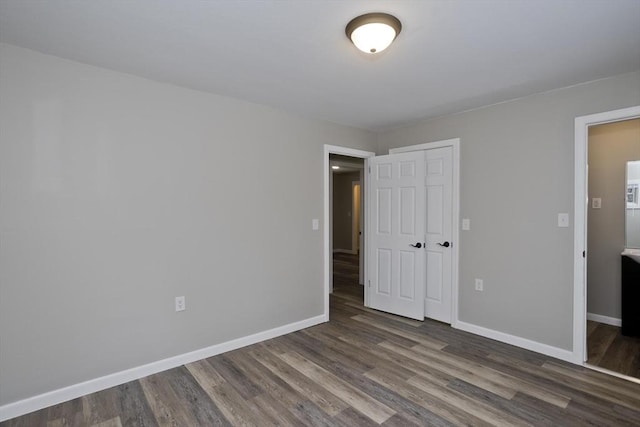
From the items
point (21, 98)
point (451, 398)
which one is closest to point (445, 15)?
point (451, 398)

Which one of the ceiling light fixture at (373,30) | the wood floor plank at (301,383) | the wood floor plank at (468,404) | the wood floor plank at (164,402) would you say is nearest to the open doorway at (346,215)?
the wood floor plank at (301,383)

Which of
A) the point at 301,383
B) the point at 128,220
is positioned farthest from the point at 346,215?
the point at 128,220

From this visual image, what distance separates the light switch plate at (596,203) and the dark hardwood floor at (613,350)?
135cm

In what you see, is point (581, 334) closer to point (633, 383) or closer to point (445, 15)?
point (633, 383)

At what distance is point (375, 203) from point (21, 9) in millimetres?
3519

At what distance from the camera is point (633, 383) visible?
241 centimetres

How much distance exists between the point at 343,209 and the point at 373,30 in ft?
25.7

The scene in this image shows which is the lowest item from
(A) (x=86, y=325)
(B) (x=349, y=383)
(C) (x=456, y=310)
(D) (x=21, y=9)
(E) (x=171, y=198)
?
(B) (x=349, y=383)

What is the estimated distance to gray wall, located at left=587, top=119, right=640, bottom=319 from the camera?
3570mm

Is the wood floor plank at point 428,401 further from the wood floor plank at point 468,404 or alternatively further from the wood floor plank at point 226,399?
the wood floor plank at point 226,399

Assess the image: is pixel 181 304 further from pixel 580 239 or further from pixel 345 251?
pixel 345 251

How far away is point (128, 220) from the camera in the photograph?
250cm

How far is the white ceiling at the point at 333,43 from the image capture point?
1671 millimetres

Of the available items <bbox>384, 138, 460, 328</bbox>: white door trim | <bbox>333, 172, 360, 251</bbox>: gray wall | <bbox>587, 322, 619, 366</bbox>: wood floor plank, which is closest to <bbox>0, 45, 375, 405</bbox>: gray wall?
<bbox>384, 138, 460, 328</bbox>: white door trim
